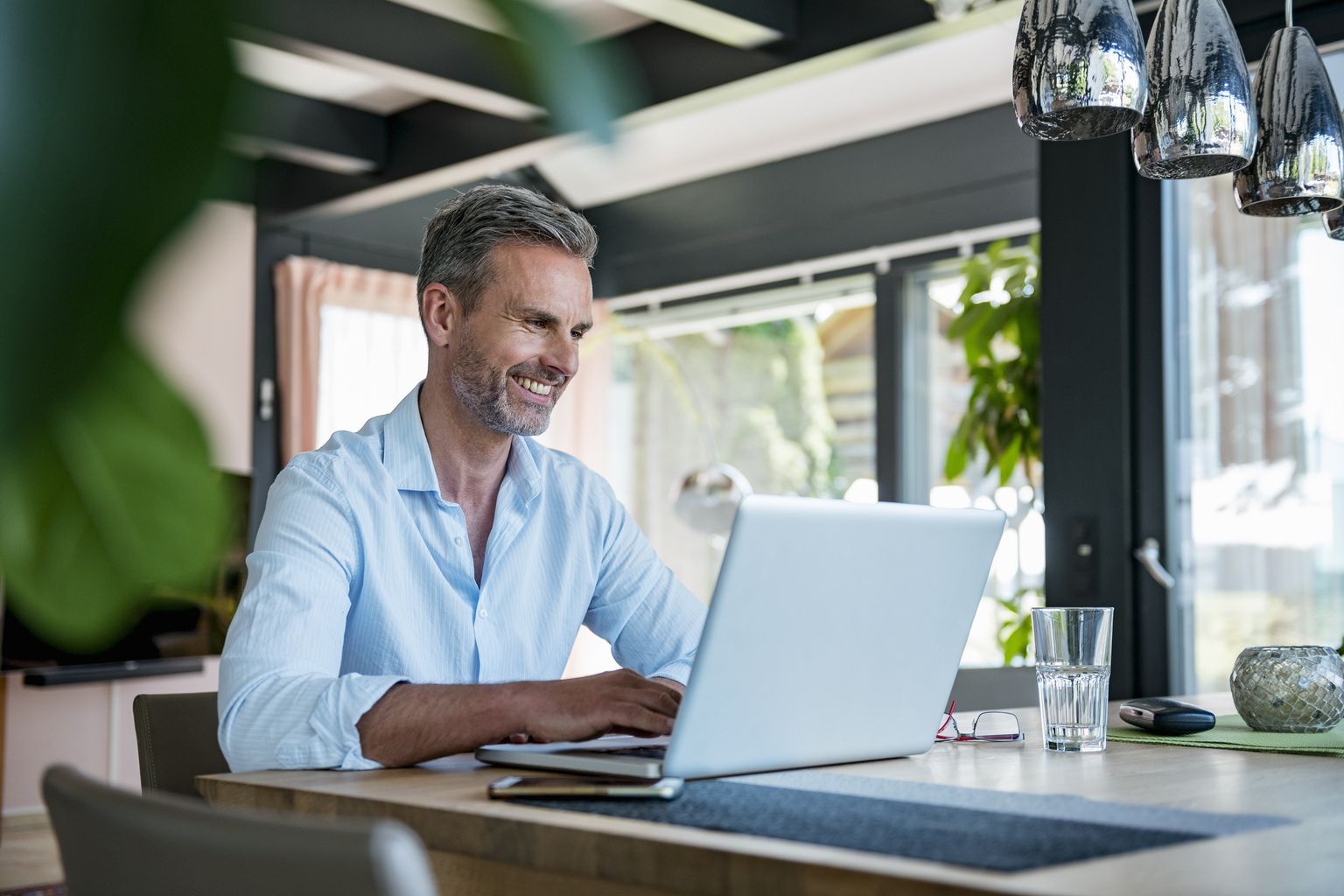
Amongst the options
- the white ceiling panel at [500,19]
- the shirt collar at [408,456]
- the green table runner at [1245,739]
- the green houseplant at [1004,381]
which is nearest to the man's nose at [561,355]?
A: the shirt collar at [408,456]

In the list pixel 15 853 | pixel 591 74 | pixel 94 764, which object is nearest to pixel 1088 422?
pixel 591 74

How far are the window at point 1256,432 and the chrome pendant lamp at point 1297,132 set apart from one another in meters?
1.63

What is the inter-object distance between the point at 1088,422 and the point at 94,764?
3.83 metres

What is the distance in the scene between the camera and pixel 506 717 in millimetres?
1172

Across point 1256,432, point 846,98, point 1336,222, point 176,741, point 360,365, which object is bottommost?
point 176,741

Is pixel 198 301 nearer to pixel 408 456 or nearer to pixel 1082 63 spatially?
pixel 1082 63

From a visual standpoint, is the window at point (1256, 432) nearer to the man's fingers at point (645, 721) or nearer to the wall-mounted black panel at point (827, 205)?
the wall-mounted black panel at point (827, 205)

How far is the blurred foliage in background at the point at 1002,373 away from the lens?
3.73 metres

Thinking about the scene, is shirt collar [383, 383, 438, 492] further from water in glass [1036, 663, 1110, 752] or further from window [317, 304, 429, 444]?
window [317, 304, 429, 444]

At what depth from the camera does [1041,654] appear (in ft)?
4.14

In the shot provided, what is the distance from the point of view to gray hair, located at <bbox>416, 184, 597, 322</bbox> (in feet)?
6.18

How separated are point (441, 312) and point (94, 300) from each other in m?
1.81

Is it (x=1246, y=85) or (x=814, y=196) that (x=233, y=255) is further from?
(x=814, y=196)

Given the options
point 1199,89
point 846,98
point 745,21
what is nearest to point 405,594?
point 1199,89
